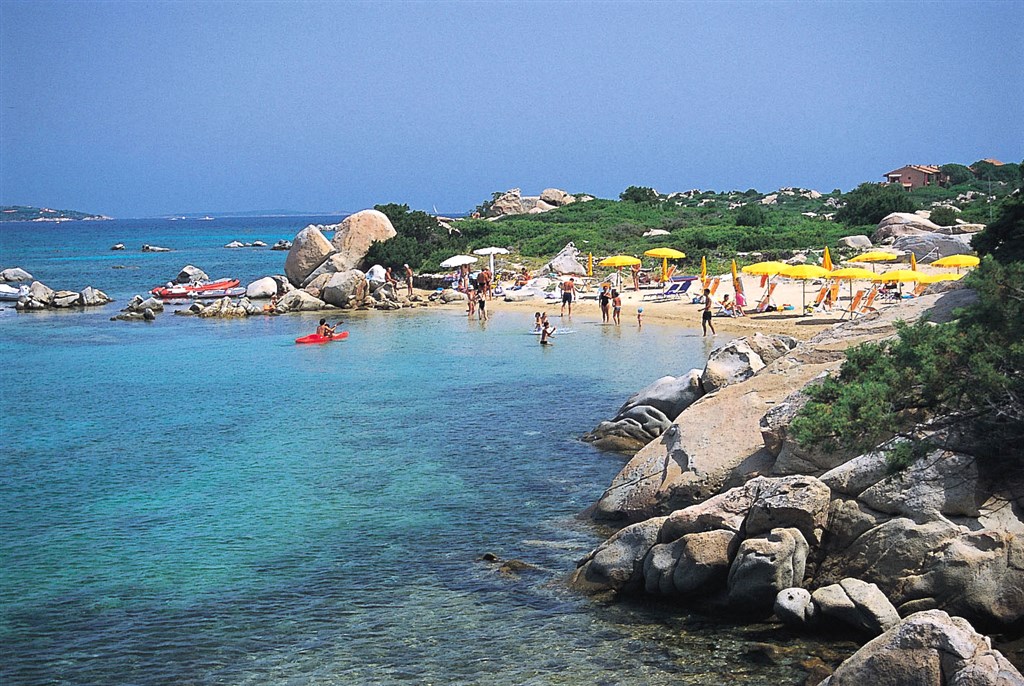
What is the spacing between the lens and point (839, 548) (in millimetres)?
10250

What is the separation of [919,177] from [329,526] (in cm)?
8247

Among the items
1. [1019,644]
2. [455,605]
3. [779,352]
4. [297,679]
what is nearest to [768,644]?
[1019,644]

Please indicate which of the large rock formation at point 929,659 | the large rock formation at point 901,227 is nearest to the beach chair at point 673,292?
the large rock formation at point 901,227

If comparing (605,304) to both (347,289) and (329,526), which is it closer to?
(347,289)

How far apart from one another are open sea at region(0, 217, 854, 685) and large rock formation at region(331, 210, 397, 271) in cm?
1665

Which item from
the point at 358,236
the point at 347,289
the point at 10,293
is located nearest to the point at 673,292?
the point at 347,289

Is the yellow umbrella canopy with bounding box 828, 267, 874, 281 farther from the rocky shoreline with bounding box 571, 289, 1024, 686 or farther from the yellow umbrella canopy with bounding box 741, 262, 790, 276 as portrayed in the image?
the rocky shoreline with bounding box 571, 289, 1024, 686

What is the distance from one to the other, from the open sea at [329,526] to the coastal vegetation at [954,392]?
210 cm

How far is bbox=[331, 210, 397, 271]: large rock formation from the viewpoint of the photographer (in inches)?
1770

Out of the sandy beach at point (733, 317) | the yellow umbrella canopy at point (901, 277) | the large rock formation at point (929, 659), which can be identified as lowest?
the large rock formation at point (929, 659)

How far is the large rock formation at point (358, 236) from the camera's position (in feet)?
148

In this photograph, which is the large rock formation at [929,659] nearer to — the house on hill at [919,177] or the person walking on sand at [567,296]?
the person walking on sand at [567,296]

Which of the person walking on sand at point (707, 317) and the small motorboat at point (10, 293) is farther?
the small motorboat at point (10, 293)

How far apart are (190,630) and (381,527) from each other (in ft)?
11.9
